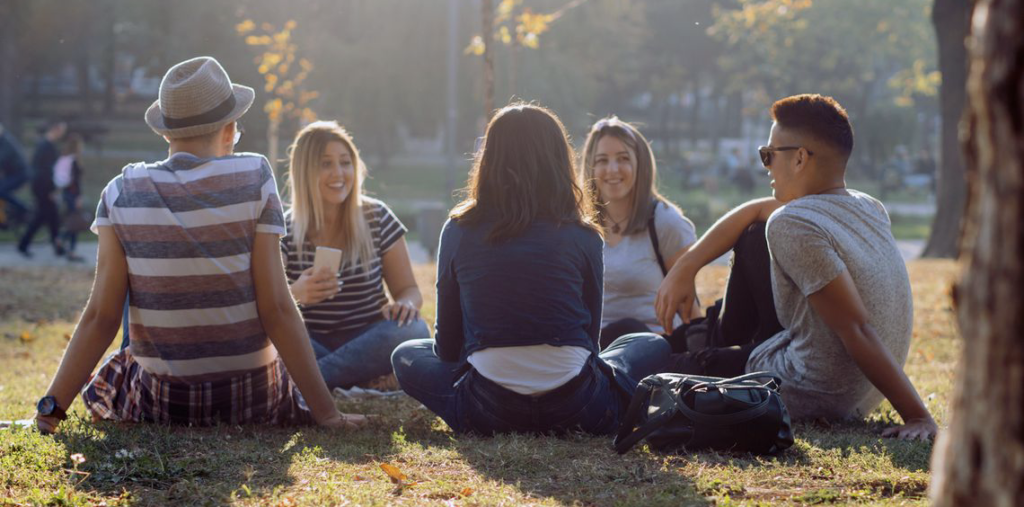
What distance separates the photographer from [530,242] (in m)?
4.27

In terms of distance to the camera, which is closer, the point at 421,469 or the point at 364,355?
the point at 421,469

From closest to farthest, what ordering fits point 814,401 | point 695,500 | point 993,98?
point 993,98
point 695,500
point 814,401

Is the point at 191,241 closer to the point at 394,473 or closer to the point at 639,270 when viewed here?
the point at 394,473

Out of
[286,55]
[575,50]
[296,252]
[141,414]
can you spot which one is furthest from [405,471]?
[575,50]

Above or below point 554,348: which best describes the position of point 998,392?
above

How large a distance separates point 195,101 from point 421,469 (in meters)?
1.61

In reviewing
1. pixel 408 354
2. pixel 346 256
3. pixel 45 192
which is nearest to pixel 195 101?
pixel 408 354

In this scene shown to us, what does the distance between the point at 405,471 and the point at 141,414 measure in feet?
4.42

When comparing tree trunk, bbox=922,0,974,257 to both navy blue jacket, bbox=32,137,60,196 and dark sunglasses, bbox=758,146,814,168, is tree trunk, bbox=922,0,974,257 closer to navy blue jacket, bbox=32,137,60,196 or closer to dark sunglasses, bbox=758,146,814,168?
dark sunglasses, bbox=758,146,814,168

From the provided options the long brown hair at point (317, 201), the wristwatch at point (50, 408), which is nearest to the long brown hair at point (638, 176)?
the long brown hair at point (317, 201)

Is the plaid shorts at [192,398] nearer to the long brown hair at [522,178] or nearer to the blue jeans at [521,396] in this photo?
the blue jeans at [521,396]

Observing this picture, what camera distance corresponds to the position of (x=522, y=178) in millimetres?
4289

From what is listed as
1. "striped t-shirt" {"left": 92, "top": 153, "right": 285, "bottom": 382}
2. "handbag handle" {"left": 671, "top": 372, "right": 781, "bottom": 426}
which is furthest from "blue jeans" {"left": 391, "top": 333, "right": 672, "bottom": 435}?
"striped t-shirt" {"left": 92, "top": 153, "right": 285, "bottom": 382}

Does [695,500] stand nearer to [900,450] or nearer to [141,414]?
[900,450]
